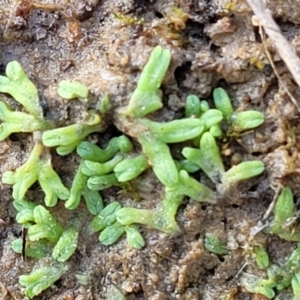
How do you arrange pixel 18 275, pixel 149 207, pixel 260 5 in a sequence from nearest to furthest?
1. pixel 260 5
2. pixel 149 207
3. pixel 18 275

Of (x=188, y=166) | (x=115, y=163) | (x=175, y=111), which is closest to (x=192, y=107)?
(x=175, y=111)

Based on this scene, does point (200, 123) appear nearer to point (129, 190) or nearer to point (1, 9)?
point (129, 190)

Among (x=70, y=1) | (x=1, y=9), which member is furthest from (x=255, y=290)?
(x=1, y=9)

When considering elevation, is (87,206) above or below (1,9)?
below

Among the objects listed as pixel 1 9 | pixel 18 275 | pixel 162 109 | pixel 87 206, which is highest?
pixel 1 9

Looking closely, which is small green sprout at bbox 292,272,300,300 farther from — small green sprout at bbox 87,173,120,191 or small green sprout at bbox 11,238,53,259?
small green sprout at bbox 11,238,53,259

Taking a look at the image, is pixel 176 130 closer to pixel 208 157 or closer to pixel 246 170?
pixel 208 157

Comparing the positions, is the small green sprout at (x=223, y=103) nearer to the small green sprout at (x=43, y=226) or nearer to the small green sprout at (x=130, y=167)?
the small green sprout at (x=130, y=167)

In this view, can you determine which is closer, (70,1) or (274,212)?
(274,212)
